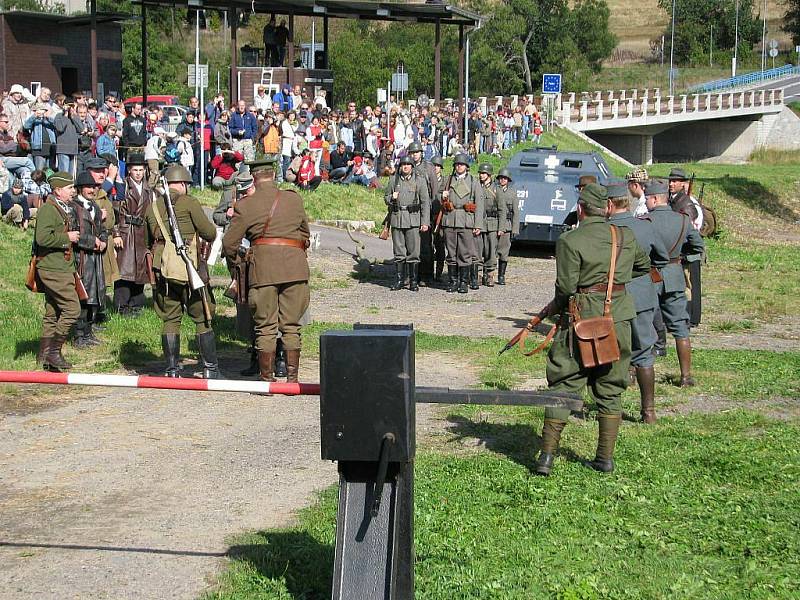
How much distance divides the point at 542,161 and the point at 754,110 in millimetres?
53139

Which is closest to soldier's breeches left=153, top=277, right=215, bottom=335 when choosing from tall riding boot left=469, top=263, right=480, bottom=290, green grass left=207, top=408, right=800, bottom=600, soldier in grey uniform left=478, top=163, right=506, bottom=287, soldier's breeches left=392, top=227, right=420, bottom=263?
green grass left=207, top=408, right=800, bottom=600

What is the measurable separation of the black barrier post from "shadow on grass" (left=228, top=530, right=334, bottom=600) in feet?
2.24

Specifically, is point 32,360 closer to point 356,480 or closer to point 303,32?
point 356,480

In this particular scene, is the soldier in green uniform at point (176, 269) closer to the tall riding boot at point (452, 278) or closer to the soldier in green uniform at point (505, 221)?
the tall riding boot at point (452, 278)

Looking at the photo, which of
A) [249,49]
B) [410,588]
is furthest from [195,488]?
[249,49]

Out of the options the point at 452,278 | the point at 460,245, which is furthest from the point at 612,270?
the point at 452,278

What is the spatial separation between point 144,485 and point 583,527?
2752 mm

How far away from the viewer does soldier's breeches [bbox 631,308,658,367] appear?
949 centimetres

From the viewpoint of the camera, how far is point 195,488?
7711 mm

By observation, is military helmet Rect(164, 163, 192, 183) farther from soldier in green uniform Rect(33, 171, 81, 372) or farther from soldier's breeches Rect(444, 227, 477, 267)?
soldier's breeches Rect(444, 227, 477, 267)

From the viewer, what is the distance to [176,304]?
11000 mm

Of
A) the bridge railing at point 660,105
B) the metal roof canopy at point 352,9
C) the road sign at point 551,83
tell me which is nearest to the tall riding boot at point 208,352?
the metal roof canopy at point 352,9

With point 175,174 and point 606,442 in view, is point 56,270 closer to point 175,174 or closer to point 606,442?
point 175,174

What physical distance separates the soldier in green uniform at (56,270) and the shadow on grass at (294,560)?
17.4ft
